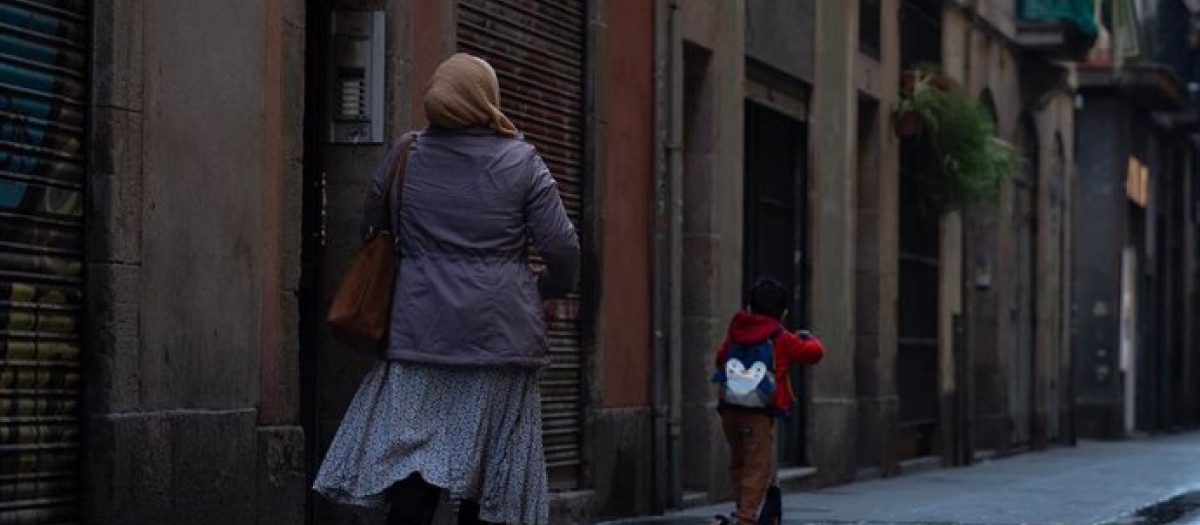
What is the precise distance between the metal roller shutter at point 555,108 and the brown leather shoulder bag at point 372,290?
5.44m

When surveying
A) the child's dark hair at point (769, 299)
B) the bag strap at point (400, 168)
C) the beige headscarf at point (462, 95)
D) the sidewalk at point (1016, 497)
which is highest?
the beige headscarf at point (462, 95)

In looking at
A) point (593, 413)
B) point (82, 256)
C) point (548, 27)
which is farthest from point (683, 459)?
point (82, 256)

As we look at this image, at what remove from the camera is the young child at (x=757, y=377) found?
12.1m

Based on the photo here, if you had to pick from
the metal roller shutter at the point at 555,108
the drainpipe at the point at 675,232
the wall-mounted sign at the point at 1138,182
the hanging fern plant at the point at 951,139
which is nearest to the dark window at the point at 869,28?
the hanging fern plant at the point at 951,139

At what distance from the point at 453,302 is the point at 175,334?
2.46 m

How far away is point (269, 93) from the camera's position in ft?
32.9

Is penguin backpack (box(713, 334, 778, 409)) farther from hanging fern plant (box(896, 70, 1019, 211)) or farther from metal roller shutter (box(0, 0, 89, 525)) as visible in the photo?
hanging fern plant (box(896, 70, 1019, 211))

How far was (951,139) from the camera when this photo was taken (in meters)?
23.1

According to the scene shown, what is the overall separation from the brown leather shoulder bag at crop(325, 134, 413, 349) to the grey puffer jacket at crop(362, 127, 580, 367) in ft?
0.08

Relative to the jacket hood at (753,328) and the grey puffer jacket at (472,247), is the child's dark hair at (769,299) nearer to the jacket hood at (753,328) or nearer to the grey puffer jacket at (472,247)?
the jacket hood at (753,328)

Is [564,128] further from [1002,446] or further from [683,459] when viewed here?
[1002,446]

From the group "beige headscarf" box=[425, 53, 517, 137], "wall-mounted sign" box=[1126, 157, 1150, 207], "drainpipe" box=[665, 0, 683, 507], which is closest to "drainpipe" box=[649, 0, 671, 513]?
"drainpipe" box=[665, 0, 683, 507]

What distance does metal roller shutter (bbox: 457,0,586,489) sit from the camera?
12906 millimetres

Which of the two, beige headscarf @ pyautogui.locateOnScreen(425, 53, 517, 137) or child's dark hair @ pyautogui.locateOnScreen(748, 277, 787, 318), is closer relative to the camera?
beige headscarf @ pyautogui.locateOnScreen(425, 53, 517, 137)
